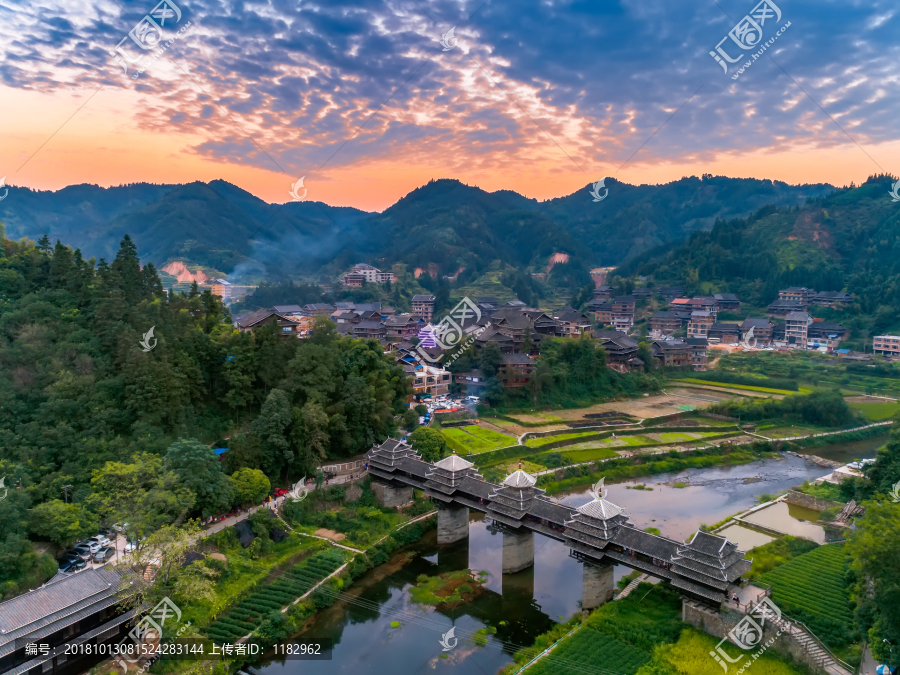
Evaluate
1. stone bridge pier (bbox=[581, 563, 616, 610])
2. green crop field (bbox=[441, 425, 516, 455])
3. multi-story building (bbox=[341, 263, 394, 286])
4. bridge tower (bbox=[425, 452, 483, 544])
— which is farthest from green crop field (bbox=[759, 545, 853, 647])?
multi-story building (bbox=[341, 263, 394, 286])

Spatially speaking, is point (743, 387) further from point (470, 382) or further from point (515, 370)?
point (470, 382)

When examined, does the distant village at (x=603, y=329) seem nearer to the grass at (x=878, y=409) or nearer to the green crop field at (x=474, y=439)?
the green crop field at (x=474, y=439)

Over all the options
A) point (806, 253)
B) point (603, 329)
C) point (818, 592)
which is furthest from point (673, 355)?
point (818, 592)

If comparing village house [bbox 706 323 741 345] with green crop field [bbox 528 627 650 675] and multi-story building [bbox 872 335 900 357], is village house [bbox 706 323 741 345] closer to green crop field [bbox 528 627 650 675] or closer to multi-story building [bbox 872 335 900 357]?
multi-story building [bbox 872 335 900 357]

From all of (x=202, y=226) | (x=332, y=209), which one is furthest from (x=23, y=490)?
(x=332, y=209)

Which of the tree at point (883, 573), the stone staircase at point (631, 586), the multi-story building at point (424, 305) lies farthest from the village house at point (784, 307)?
the tree at point (883, 573)

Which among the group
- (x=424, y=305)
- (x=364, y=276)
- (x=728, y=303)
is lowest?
(x=424, y=305)
